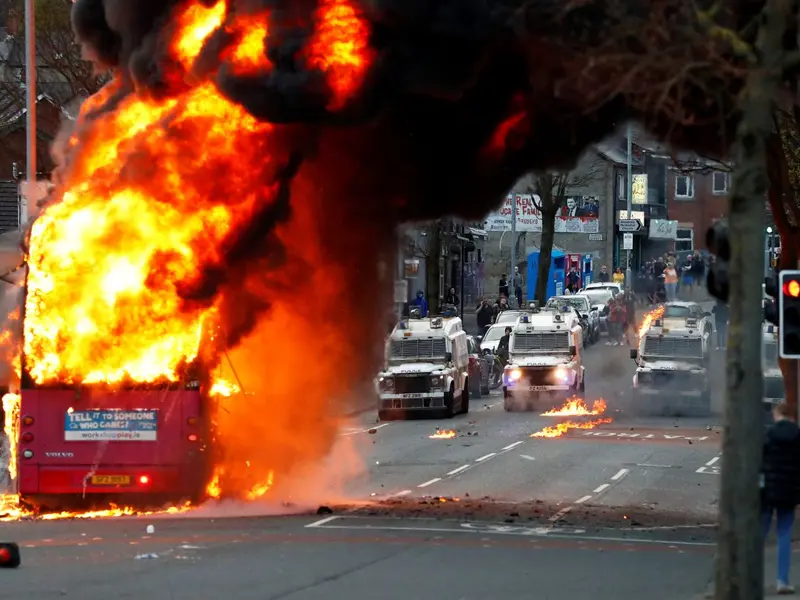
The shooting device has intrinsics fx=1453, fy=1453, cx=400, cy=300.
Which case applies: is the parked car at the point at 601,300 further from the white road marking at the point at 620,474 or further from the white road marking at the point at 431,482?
the white road marking at the point at 431,482

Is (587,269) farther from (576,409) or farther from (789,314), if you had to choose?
(789,314)

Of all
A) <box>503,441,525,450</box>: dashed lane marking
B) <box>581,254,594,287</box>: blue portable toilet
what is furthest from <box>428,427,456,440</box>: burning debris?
<box>581,254,594,287</box>: blue portable toilet

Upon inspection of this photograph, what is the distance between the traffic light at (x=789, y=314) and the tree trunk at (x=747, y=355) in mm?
3339

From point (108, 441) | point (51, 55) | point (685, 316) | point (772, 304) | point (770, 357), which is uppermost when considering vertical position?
point (51, 55)

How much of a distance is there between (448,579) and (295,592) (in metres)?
1.50

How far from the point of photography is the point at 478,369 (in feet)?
137

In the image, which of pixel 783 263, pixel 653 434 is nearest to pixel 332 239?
pixel 783 263

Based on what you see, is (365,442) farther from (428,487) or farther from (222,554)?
(222,554)

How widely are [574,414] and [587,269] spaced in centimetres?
4653

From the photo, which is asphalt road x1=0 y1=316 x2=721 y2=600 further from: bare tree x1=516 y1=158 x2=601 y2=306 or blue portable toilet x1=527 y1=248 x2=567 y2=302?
blue portable toilet x1=527 y1=248 x2=567 y2=302

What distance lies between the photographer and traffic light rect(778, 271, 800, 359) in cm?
1295

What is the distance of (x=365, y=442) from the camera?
29.3m

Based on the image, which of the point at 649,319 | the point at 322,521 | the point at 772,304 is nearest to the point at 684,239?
the point at 649,319

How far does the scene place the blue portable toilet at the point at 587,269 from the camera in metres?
81.9
